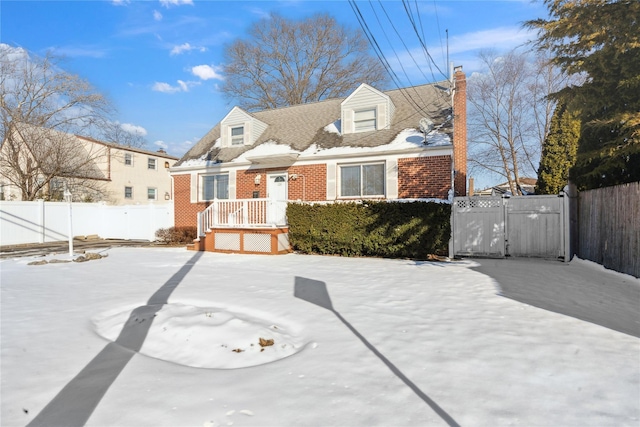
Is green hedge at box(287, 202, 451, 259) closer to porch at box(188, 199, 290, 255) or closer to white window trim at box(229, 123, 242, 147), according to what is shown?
porch at box(188, 199, 290, 255)

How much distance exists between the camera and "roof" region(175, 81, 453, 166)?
13.1 m

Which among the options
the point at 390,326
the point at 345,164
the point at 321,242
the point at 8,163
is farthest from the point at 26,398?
the point at 8,163

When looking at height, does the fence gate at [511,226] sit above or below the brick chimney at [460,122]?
below

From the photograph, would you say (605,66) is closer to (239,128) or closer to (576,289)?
(576,289)

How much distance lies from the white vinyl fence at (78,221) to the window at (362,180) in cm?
884

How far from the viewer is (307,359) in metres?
3.29

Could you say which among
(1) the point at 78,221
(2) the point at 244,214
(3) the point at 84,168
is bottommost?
(1) the point at 78,221

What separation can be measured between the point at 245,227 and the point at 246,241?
0.48m

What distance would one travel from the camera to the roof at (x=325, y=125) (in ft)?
42.9

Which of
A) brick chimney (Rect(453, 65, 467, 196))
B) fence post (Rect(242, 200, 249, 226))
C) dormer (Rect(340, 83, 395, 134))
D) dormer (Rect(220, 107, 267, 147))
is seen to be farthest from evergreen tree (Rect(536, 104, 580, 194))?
dormer (Rect(220, 107, 267, 147))

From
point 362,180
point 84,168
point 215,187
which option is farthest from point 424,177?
point 84,168

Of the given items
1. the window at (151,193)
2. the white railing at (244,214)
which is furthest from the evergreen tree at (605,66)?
the window at (151,193)

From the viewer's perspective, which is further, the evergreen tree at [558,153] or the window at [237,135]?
the window at [237,135]

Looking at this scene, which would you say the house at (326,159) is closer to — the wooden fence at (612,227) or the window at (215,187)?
the window at (215,187)
